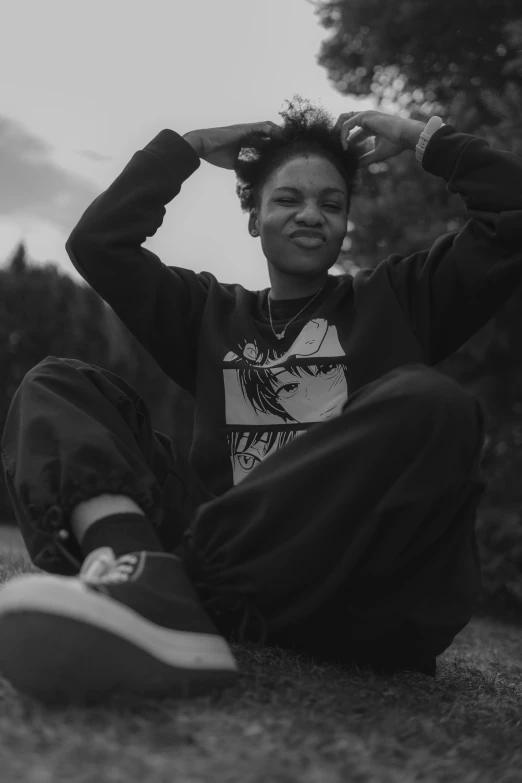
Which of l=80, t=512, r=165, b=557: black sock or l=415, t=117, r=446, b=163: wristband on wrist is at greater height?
l=415, t=117, r=446, b=163: wristband on wrist

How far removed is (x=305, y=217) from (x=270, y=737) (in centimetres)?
145

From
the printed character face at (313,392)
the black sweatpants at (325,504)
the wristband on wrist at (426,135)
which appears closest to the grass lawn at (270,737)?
the black sweatpants at (325,504)

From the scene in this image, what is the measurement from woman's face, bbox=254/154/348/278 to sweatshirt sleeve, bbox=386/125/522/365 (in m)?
0.22

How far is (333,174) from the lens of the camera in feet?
7.23

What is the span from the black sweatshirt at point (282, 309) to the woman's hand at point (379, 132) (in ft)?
0.38

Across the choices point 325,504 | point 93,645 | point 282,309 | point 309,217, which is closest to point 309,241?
point 309,217

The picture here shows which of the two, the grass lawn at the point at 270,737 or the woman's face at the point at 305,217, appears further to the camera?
the woman's face at the point at 305,217

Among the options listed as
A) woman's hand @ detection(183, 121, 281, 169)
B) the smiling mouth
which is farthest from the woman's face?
woman's hand @ detection(183, 121, 281, 169)

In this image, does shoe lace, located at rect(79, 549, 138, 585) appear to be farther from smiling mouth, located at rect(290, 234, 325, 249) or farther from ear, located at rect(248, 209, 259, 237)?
ear, located at rect(248, 209, 259, 237)

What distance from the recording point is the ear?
7.94 feet

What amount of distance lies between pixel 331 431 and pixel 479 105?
396cm

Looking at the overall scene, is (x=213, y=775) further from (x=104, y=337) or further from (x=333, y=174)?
(x=104, y=337)

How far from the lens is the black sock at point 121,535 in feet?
3.98

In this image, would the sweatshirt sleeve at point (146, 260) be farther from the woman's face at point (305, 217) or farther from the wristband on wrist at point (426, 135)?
the wristband on wrist at point (426, 135)
